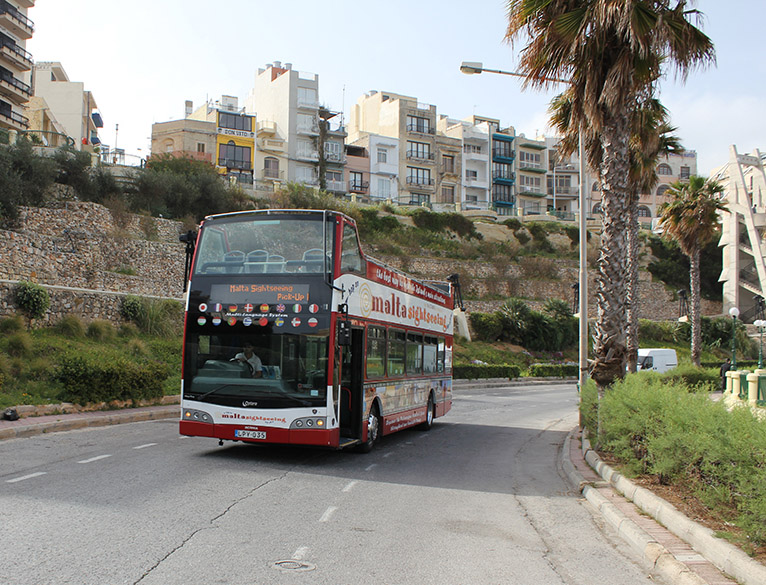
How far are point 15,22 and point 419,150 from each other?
4401cm

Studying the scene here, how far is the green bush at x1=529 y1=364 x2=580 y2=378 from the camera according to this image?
46.5 meters

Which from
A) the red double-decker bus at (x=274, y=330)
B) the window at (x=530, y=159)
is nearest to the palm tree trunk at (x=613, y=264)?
the red double-decker bus at (x=274, y=330)

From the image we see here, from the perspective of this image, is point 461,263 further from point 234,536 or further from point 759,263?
point 234,536

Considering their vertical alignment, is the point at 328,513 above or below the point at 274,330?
below

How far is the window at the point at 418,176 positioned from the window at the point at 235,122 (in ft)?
67.8

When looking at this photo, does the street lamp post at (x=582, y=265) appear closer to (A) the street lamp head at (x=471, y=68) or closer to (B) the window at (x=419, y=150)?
(A) the street lamp head at (x=471, y=68)

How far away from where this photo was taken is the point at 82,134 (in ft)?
240

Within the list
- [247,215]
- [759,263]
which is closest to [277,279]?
A: [247,215]

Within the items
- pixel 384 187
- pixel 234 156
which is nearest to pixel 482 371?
pixel 234 156

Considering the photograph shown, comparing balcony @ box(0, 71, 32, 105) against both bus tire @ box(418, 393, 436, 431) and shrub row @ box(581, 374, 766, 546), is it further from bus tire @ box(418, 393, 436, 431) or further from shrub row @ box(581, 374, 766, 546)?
shrub row @ box(581, 374, 766, 546)

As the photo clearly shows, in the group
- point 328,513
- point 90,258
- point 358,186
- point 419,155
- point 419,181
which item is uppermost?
point 419,155

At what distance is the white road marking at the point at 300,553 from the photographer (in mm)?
6137

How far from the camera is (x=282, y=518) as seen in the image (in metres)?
7.63

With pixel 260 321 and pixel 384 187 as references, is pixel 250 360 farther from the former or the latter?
pixel 384 187
